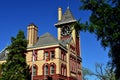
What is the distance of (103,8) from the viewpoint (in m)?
21.4

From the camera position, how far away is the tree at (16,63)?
43156mm

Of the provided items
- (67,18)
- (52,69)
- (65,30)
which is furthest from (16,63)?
(67,18)

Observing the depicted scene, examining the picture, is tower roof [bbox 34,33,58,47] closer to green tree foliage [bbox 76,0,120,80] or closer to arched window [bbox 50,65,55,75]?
arched window [bbox 50,65,55,75]

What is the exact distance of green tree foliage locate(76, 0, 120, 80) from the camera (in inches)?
809

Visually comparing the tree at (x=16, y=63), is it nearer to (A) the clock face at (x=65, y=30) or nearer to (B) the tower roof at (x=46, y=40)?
(B) the tower roof at (x=46, y=40)

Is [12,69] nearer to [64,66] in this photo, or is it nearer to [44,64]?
[44,64]

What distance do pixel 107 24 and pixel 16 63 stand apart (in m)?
26.5

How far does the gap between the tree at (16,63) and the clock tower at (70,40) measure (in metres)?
14.6

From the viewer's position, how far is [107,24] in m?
21.1

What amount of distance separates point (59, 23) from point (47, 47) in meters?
12.7

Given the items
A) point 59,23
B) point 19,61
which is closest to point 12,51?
point 19,61

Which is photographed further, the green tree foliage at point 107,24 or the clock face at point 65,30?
the clock face at point 65,30

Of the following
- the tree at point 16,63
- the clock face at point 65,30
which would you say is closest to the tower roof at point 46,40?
the clock face at point 65,30

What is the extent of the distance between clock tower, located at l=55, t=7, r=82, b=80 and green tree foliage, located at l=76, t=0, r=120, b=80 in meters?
34.2
